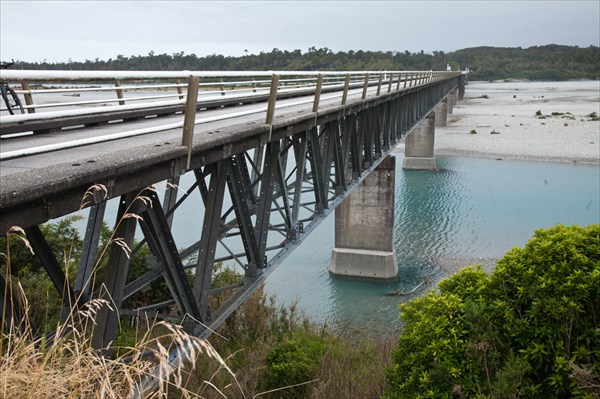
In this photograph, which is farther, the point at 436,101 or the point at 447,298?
the point at 436,101

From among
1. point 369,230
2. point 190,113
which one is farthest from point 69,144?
point 369,230

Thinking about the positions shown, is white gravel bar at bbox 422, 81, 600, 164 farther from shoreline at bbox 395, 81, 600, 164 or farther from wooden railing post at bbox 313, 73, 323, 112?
wooden railing post at bbox 313, 73, 323, 112

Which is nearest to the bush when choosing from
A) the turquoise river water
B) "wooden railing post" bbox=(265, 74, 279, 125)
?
"wooden railing post" bbox=(265, 74, 279, 125)

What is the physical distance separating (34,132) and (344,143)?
8.11 meters

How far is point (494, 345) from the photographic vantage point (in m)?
7.28

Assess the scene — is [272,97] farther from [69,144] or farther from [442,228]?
[442,228]

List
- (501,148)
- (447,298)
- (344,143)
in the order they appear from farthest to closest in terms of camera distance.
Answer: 1. (501,148)
2. (344,143)
3. (447,298)

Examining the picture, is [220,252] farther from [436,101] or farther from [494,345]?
[436,101]

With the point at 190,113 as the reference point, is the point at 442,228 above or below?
below

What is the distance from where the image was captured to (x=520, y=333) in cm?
720

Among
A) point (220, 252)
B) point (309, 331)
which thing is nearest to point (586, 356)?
point (309, 331)

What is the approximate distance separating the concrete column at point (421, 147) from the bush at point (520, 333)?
40.1m

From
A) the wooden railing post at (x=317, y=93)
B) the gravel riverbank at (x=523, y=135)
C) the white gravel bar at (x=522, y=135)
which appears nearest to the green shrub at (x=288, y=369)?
the wooden railing post at (x=317, y=93)

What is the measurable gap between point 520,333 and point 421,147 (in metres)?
41.5
